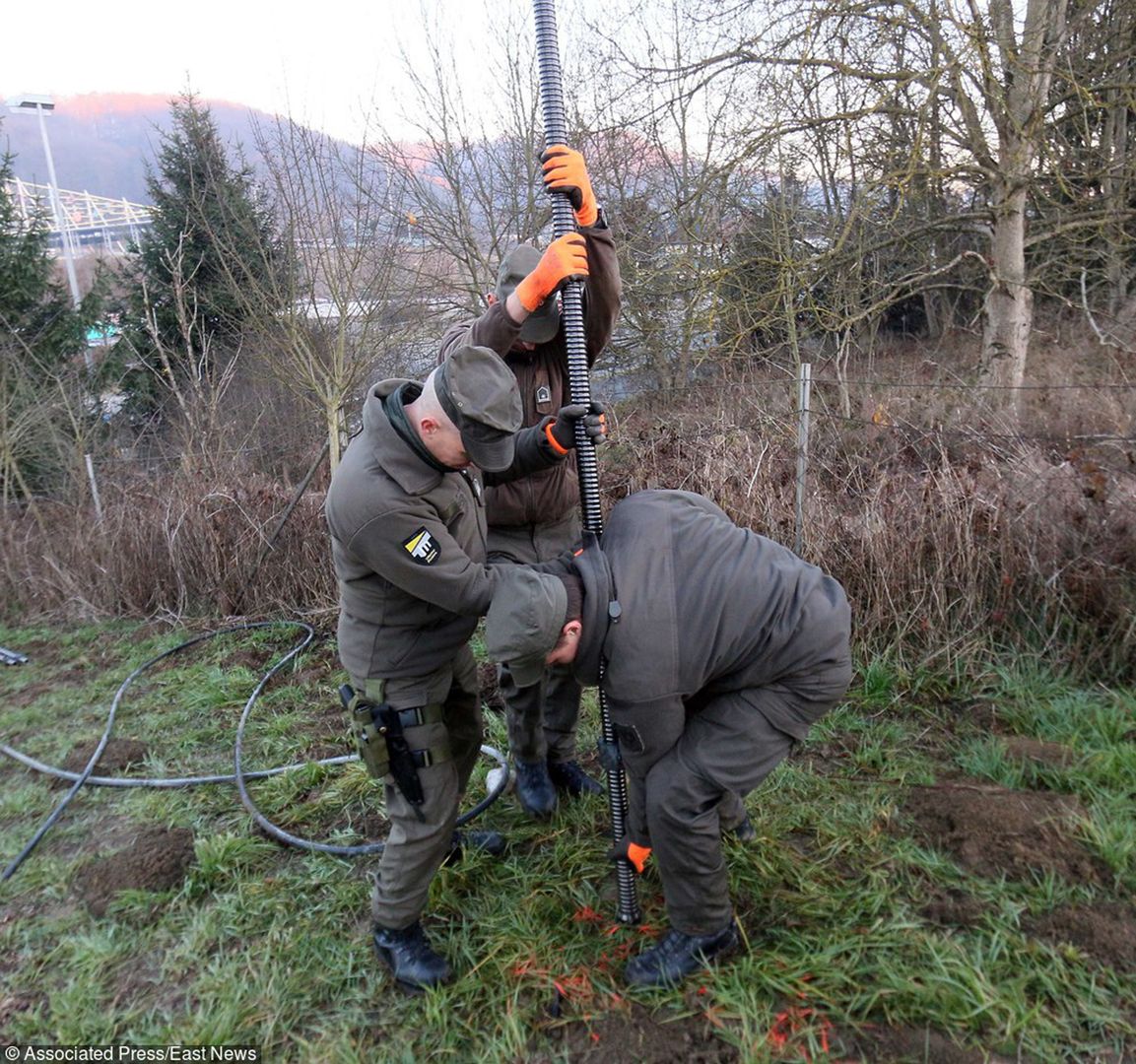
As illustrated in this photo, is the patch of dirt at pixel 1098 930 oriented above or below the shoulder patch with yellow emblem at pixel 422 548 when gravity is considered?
below

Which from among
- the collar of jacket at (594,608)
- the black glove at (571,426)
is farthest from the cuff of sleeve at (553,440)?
the collar of jacket at (594,608)

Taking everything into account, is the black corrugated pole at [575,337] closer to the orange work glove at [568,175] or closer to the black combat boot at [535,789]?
the orange work glove at [568,175]

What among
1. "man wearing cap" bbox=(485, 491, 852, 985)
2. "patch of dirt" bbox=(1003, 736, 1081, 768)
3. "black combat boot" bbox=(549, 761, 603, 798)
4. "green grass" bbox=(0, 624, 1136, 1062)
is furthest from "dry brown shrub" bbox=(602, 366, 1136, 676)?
"man wearing cap" bbox=(485, 491, 852, 985)

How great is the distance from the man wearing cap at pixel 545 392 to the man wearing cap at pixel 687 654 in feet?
1.47

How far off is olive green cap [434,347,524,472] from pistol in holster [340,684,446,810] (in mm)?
855

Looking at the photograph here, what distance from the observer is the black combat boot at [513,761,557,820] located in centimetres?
333

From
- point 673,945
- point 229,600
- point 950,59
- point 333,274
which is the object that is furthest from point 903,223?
point 673,945

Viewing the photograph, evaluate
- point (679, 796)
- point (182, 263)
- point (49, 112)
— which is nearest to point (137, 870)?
point (679, 796)

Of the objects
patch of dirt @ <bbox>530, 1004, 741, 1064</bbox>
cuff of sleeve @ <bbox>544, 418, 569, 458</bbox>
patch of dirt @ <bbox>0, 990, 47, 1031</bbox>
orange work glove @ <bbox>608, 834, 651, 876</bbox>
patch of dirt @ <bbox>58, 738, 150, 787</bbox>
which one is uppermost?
cuff of sleeve @ <bbox>544, 418, 569, 458</bbox>

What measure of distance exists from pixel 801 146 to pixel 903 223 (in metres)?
3.06

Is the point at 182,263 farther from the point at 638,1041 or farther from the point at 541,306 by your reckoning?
the point at 638,1041

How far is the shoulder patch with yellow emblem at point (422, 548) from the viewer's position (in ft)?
7.31

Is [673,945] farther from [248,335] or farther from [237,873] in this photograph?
[248,335]

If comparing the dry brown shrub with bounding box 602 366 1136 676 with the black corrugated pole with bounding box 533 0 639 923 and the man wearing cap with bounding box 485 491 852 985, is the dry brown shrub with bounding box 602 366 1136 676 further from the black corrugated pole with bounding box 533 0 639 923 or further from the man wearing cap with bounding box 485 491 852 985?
the black corrugated pole with bounding box 533 0 639 923
